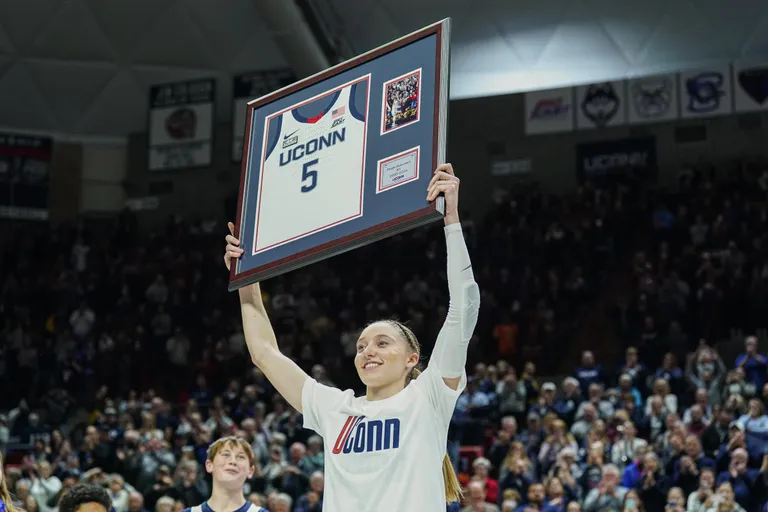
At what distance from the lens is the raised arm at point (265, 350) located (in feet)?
16.2

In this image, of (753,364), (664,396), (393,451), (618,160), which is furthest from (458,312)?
(618,160)

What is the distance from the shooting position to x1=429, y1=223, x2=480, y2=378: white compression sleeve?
172 inches

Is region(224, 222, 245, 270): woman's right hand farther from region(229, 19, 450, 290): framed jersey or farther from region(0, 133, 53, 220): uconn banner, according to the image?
region(0, 133, 53, 220): uconn banner

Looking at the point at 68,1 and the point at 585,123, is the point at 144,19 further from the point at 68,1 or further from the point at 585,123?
the point at 585,123

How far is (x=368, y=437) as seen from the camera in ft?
14.7

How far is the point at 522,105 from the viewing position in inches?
1056

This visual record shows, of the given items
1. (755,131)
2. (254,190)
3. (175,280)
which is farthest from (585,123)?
(254,190)

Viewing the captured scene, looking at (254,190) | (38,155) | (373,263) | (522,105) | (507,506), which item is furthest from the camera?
(38,155)

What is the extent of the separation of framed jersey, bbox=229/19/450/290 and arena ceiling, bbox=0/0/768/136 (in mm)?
21300

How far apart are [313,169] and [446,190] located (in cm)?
91

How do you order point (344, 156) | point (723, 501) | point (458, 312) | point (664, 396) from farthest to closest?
point (664, 396), point (723, 501), point (344, 156), point (458, 312)

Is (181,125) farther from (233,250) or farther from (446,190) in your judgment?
(446,190)

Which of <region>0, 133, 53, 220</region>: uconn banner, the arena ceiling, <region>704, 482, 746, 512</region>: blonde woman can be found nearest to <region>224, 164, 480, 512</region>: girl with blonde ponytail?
<region>704, 482, 746, 512</region>: blonde woman

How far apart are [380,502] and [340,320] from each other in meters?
19.1
